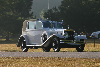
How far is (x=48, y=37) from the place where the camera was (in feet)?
65.4

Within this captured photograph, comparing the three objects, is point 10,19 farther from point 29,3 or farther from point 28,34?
point 28,34

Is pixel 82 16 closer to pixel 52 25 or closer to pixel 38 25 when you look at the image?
pixel 52 25

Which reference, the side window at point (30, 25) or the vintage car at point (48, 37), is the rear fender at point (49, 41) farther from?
the side window at point (30, 25)

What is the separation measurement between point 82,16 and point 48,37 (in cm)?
4809

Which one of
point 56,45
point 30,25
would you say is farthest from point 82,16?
point 56,45

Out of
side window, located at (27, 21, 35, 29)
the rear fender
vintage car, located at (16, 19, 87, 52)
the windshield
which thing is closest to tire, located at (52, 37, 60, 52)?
vintage car, located at (16, 19, 87, 52)

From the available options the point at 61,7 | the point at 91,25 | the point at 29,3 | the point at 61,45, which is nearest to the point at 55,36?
the point at 61,45

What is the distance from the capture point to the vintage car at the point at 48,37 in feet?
64.4

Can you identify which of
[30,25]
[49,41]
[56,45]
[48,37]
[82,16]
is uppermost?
[82,16]

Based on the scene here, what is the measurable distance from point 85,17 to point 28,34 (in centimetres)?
4585

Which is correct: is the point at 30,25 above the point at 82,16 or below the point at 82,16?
below

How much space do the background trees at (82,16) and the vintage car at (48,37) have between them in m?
44.7

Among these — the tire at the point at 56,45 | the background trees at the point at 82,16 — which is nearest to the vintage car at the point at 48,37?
the tire at the point at 56,45

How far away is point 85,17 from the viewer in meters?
66.6
